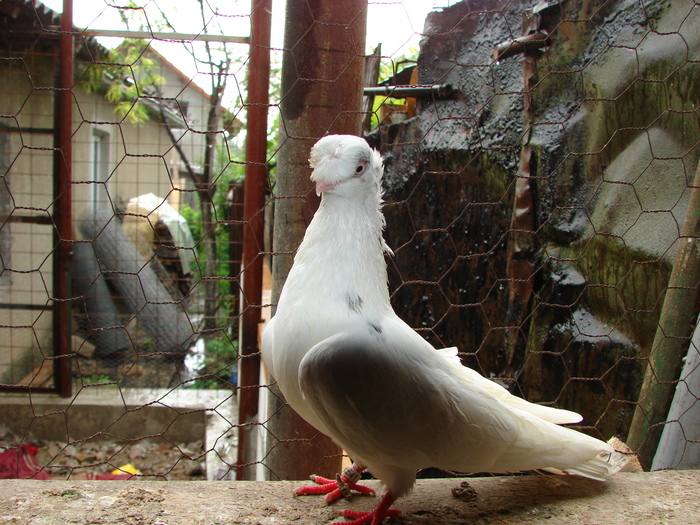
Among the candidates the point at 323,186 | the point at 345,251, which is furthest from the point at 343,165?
the point at 345,251

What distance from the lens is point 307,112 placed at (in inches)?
54.5

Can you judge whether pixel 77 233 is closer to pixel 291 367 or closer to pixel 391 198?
pixel 391 198

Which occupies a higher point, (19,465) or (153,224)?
(153,224)

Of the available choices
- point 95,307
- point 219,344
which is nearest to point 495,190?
point 219,344

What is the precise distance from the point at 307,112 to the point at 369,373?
74 cm

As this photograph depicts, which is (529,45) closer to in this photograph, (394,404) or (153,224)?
(394,404)

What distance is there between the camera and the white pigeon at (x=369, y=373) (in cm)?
99

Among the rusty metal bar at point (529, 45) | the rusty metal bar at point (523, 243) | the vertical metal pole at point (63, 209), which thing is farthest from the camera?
the vertical metal pole at point (63, 209)

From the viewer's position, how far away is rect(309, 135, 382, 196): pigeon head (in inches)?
43.6

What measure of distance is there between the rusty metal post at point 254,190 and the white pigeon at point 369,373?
0.43 meters

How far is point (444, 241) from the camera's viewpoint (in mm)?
2494

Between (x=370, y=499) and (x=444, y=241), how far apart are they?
144 cm

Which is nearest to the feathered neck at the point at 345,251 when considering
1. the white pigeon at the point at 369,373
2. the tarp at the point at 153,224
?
the white pigeon at the point at 369,373

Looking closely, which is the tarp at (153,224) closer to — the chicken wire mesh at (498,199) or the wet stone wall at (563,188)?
the chicken wire mesh at (498,199)
